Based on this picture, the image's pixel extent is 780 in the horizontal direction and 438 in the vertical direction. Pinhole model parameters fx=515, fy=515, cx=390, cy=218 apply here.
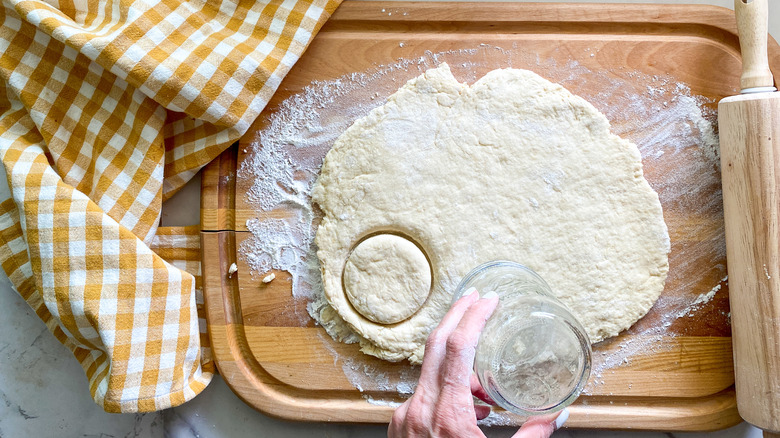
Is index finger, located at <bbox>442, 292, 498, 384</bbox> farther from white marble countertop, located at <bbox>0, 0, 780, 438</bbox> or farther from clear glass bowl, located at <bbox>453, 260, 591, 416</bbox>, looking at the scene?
white marble countertop, located at <bbox>0, 0, 780, 438</bbox>

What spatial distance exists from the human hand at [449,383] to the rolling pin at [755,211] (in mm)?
581

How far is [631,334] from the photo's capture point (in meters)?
1.16

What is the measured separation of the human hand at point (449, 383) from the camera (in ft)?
2.81

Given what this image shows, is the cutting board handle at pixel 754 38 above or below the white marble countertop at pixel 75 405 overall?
above

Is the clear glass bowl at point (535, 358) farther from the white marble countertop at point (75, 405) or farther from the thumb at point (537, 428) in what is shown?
the white marble countertop at point (75, 405)

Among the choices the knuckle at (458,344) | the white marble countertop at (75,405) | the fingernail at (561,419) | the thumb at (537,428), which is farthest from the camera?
the white marble countertop at (75,405)

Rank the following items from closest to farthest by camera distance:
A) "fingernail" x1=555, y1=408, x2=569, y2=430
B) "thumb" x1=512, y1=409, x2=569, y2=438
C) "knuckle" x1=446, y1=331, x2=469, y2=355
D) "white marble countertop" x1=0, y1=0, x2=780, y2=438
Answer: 1. "knuckle" x1=446, y1=331, x2=469, y2=355
2. "thumb" x1=512, y1=409, x2=569, y2=438
3. "fingernail" x1=555, y1=408, x2=569, y2=430
4. "white marble countertop" x1=0, y1=0, x2=780, y2=438

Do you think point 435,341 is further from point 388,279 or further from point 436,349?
point 388,279

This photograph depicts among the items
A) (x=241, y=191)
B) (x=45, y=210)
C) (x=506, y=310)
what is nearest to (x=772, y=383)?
(x=506, y=310)

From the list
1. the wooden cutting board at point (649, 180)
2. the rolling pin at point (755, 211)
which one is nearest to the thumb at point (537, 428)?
the wooden cutting board at point (649, 180)

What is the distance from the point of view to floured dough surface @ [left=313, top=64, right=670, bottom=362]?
1109 millimetres

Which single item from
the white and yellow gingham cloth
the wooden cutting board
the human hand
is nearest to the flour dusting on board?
the wooden cutting board

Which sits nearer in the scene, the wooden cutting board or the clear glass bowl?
the clear glass bowl

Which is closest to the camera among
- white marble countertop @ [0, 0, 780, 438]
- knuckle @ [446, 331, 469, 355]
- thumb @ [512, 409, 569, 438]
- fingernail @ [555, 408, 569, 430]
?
knuckle @ [446, 331, 469, 355]
